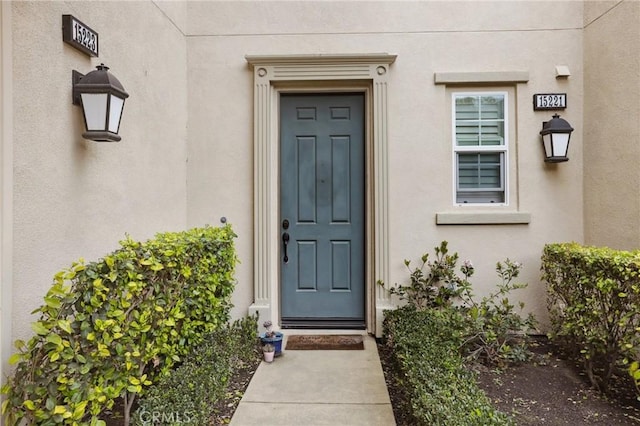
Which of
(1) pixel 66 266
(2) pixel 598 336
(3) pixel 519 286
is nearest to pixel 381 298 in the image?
(3) pixel 519 286

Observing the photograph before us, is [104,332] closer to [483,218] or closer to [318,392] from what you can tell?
[318,392]

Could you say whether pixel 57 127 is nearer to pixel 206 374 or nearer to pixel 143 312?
pixel 143 312

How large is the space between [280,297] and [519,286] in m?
2.37

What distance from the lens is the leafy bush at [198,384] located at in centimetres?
212

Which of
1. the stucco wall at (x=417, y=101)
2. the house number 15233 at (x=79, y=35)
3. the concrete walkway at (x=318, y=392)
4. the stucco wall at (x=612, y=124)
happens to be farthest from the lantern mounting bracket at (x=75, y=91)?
the stucco wall at (x=612, y=124)

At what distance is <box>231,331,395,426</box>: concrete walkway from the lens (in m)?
2.63

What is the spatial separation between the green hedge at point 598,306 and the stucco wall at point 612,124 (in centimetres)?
57

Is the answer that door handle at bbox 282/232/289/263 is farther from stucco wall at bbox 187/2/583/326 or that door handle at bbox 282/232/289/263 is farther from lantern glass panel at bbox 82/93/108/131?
lantern glass panel at bbox 82/93/108/131

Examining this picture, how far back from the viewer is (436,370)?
8.43 ft

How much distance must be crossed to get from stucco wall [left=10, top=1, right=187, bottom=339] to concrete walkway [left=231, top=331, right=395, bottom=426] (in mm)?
1499

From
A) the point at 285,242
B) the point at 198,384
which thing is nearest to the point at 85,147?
the point at 198,384

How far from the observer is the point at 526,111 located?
4137mm

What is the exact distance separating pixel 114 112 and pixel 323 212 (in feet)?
7.51

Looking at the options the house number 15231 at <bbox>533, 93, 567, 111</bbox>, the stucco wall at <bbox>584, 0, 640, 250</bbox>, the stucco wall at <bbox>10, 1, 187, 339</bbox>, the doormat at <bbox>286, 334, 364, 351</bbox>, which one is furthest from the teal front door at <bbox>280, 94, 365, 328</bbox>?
the stucco wall at <bbox>584, 0, 640, 250</bbox>
